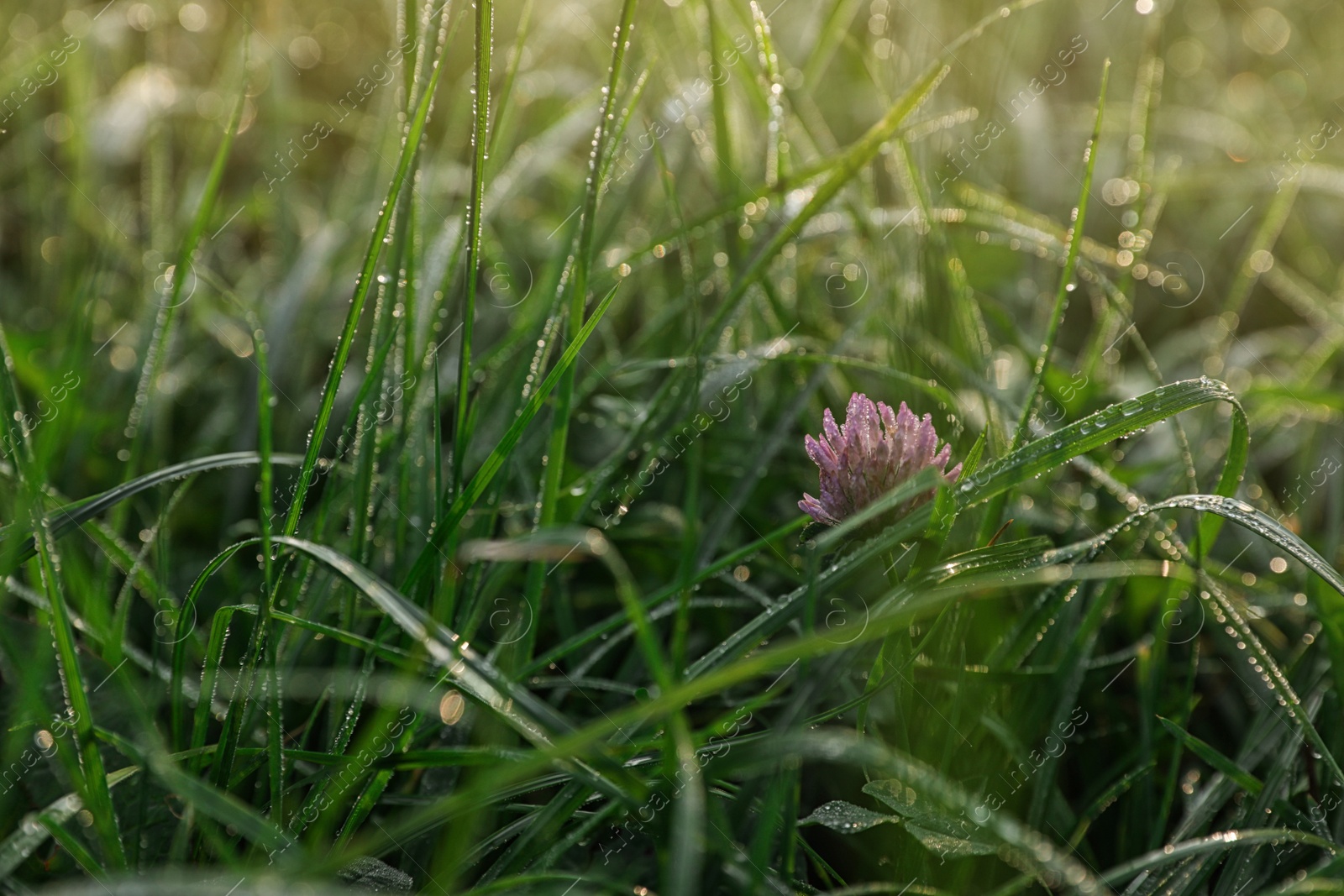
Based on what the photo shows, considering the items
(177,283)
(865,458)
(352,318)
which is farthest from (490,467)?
(177,283)

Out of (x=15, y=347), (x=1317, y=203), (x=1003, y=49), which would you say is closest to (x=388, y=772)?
(x=15, y=347)

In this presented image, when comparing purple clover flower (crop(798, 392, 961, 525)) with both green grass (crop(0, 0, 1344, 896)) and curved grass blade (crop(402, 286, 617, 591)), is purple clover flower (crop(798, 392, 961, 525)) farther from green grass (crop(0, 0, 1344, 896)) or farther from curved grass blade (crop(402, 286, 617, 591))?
curved grass blade (crop(402, 286, 617, 591))

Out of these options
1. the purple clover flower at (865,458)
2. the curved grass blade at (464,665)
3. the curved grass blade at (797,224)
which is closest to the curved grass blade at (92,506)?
the curved grass blade at (464,665)

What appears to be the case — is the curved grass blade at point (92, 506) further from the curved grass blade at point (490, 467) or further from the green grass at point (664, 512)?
the curved grass blade at point (490, 467)

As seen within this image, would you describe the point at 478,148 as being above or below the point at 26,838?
above

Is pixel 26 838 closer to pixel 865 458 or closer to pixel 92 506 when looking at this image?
pixel 92 506

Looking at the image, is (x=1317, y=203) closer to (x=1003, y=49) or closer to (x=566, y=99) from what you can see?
(x=1003, y=49)

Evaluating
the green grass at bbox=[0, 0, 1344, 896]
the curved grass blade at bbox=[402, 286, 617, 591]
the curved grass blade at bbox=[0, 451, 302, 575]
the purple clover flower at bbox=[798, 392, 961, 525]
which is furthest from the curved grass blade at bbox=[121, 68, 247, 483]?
the purple clover flower at bbox=[798, 392, 961, 525]
